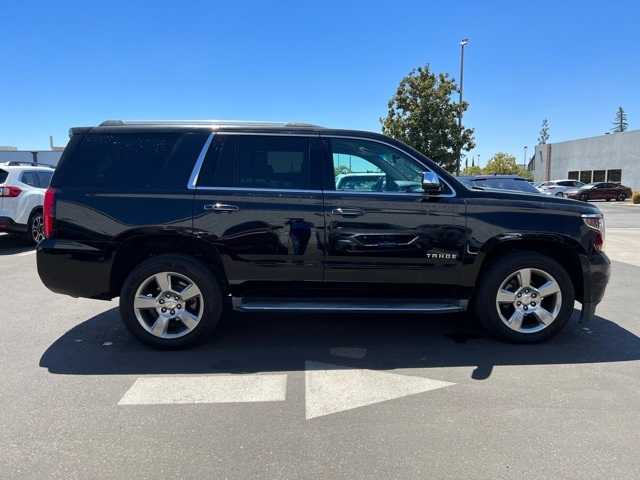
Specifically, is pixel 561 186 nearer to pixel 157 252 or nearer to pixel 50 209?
pixel 157 252

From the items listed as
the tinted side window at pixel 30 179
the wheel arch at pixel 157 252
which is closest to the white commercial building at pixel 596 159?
the tinted side window at pixel 30 179

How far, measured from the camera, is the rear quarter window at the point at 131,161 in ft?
13.7

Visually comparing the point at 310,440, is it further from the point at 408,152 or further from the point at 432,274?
the point at 408,152

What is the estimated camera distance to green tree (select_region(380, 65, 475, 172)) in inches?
1184

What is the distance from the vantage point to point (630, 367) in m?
3.92

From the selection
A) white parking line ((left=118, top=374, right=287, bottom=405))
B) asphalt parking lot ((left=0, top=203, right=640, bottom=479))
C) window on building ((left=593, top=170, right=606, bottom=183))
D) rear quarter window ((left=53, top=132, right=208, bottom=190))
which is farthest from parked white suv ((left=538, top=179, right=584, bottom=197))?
white parking line ((left=118, top=374, right=287, bottom=405))

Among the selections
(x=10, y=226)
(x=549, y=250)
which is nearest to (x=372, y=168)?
(x=549, y=250)

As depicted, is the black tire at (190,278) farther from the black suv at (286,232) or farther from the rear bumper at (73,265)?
the rear bumper at (73,265)

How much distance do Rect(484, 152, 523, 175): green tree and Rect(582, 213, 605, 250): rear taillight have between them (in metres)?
72.3

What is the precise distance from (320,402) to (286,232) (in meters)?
1.50

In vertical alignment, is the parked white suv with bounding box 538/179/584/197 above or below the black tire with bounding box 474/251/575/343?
above

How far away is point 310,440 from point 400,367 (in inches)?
50.9

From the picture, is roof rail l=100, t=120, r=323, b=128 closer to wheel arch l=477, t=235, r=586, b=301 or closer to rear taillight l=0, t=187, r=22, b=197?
wheel arch l=477, t=235, r=586, b=301

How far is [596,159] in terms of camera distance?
1710 inches
